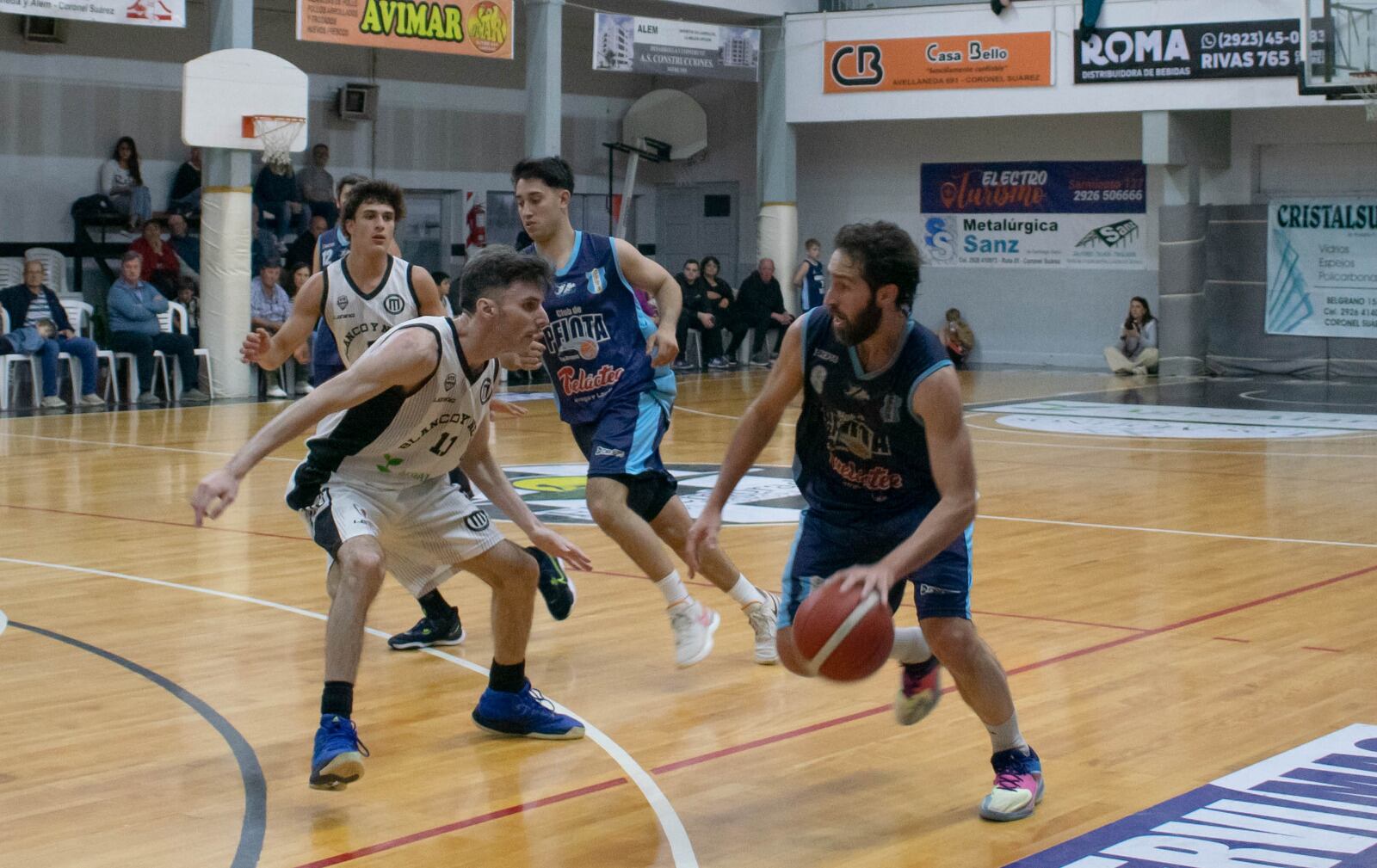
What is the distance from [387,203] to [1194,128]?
49.5ft

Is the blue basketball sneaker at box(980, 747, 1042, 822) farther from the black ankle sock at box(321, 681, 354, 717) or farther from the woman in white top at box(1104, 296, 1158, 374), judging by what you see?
the woman in white top at box(1104, 296, 1158, 374)

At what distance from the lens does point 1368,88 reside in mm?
16453

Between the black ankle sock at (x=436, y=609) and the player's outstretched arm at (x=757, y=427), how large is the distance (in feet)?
6.63

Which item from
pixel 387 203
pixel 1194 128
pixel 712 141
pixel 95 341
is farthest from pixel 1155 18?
pixel 387 203

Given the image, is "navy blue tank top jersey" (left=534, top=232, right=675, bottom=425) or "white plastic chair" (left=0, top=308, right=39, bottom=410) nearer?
"navy blue tank top jersey" (left=534, top=232, right=675, bottom=425)

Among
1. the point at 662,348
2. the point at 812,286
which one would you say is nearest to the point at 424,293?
the point at 662,348

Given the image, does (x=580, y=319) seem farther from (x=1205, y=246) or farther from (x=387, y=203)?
(x=1205, y=246)

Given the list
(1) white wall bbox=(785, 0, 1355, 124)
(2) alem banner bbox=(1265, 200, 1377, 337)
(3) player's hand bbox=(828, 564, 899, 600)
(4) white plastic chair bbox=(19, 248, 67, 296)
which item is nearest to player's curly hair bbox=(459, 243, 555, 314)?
(3) player's hand bbox=(828, 564, 899, 600)

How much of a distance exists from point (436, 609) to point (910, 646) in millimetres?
2308

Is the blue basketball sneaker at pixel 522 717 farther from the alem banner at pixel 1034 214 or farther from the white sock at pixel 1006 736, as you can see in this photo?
the alem banner at pixel 1034 214

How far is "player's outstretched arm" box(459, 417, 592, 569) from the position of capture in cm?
474

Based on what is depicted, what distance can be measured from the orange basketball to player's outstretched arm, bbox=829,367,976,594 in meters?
0.05

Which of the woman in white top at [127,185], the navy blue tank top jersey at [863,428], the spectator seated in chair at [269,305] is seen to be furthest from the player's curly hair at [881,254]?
the woman in white top at [127,185]

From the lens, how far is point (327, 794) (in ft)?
14.5
